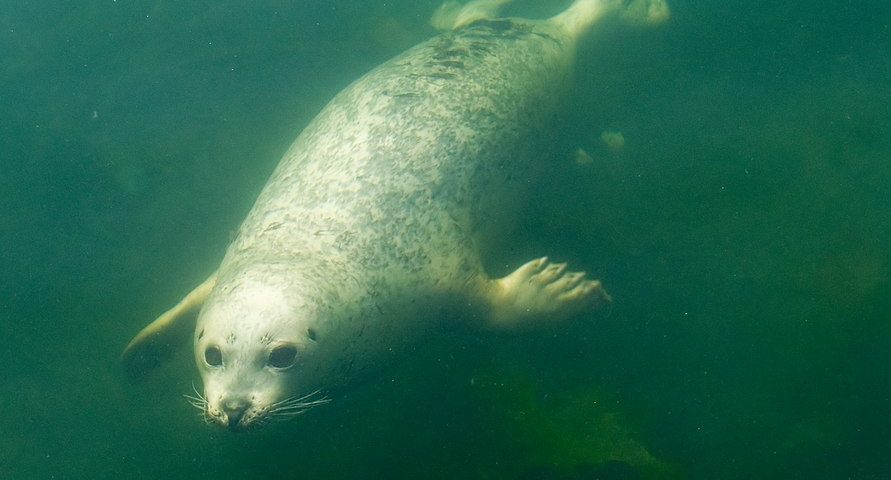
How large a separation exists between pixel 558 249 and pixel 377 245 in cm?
125

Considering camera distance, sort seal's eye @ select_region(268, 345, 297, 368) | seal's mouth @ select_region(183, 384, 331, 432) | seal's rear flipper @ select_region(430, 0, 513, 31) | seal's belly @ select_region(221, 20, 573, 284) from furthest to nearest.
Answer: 1. seal's rear flipper @ select_region(430, 0, 513, 31)
2. seal's belly @ select_region(221, 20, 573, 284)
3. seal's eye @ select_region(268, 345, 297, 368)
4. seal's mouth @ select_region(183, 384, 331, 432)

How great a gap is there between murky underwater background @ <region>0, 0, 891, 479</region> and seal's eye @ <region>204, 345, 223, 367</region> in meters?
0.76

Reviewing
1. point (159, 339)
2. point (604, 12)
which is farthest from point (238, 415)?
point (604, 12)

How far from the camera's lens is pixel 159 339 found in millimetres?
3441

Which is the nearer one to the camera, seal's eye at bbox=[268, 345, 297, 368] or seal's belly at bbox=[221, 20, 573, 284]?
seal's eye at bbox=[268, 345, 297, 368]

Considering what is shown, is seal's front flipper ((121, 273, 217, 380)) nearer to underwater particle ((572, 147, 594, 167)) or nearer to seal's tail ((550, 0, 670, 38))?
underwater particle ((572, 147, 594, 167))

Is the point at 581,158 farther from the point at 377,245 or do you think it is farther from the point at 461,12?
the point at 461,12

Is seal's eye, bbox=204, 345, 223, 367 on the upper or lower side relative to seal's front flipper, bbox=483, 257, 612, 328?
upper

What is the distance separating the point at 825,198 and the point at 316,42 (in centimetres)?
417

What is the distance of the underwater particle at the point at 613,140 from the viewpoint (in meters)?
4.47

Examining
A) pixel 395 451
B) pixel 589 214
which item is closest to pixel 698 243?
pixel 589 214

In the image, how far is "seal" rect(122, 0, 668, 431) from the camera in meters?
2.63

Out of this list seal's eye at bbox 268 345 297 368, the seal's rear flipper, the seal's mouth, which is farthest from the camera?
the seal's rear flipper

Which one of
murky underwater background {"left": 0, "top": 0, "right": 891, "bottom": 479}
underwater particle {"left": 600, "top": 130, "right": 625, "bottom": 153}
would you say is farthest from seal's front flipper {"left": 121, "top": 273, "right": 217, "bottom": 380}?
underwater particle {"left": 600, "top": 130, "right": 625, "bottom": 153}
